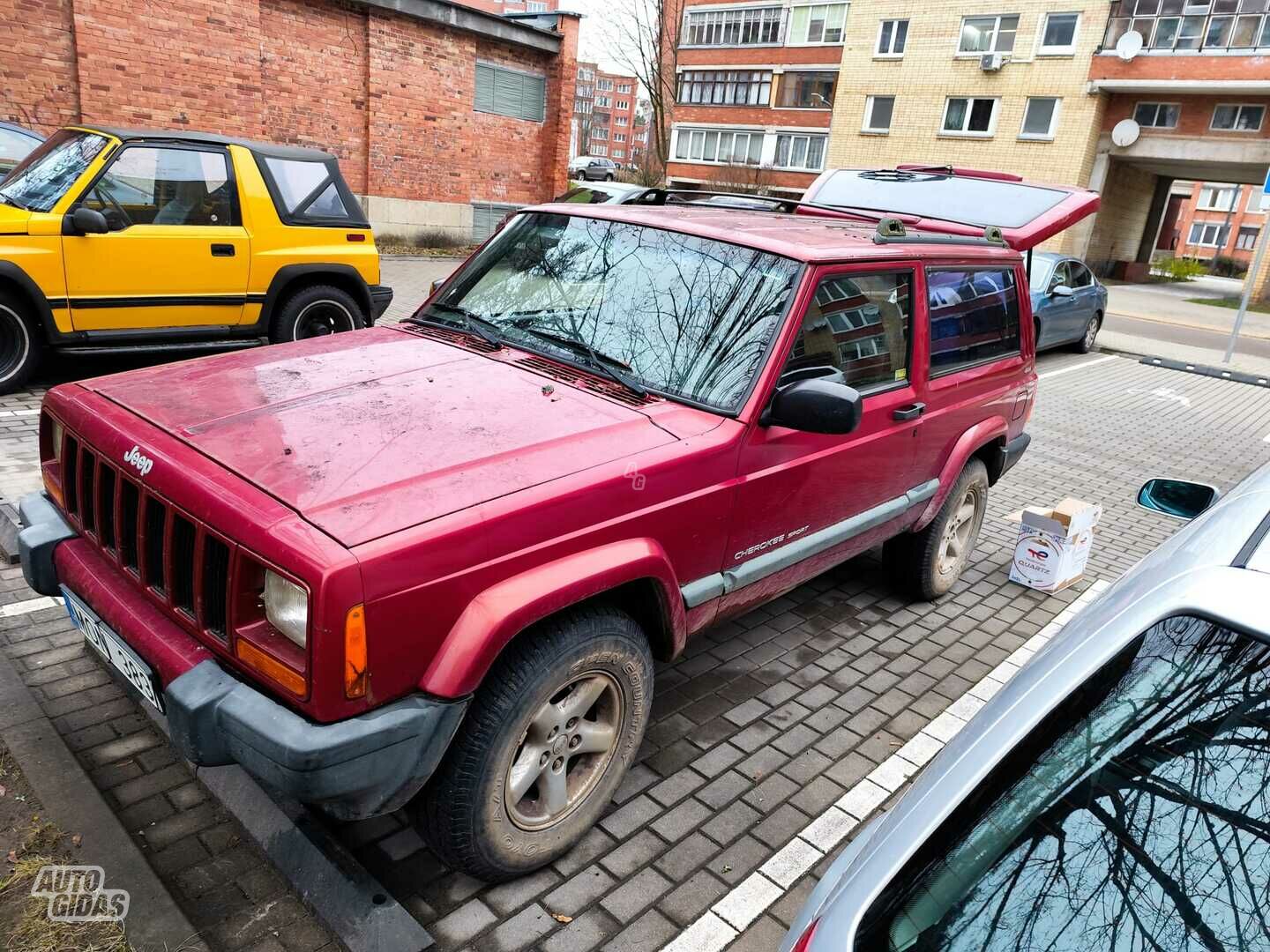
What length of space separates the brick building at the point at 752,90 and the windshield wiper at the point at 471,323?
44.8m

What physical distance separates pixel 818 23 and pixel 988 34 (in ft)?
34.7

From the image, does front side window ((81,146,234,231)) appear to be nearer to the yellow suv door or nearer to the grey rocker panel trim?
the yellow suv door

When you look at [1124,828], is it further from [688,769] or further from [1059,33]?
[1059,33]

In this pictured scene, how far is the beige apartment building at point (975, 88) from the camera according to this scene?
1431 inches

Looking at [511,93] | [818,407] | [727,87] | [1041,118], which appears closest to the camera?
[818,407]

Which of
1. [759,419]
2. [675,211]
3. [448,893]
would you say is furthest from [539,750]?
[675,211]

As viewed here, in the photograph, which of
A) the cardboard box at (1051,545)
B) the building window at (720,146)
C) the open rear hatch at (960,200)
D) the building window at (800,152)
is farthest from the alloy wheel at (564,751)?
the building window at (720,146)

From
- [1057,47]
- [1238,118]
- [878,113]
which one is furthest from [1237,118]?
[878,113]

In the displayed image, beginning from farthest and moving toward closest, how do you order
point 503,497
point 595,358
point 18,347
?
point 18,347, point 595,358, point 503,497

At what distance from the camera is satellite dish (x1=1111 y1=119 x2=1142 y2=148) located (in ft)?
115

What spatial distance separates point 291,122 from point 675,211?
14799mm

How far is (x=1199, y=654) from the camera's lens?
1.51 m

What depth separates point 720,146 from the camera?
5225 cm

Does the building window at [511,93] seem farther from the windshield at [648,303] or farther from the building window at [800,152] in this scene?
the building window at [800,152]
